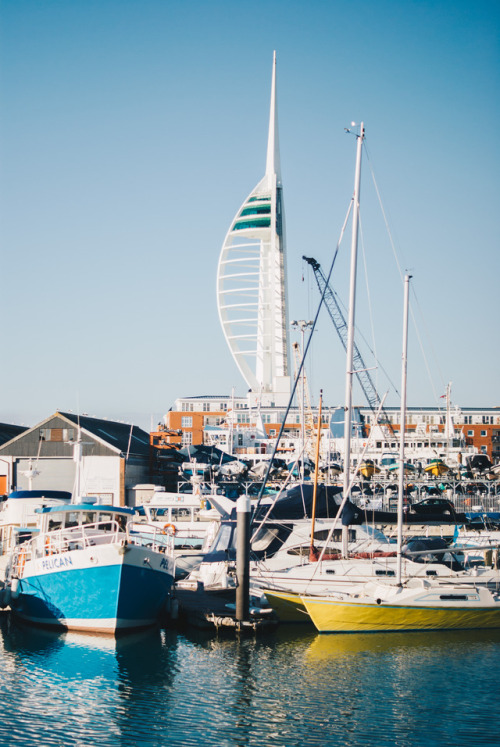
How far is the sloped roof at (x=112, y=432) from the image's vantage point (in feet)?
179

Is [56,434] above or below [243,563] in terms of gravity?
above

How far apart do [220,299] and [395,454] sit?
7089 centimetres

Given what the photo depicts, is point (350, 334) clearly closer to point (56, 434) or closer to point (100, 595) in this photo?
point (100, 595)

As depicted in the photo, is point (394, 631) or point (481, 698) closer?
point (481, 698)

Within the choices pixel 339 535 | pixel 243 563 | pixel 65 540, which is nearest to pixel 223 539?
pixel 339 535

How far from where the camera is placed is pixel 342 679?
19.2 metres

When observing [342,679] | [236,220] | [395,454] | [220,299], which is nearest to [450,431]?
[395,454]

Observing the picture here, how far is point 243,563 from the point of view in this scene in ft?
78.7

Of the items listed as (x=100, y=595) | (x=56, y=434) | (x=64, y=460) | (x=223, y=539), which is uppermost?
(x=56, y=434)

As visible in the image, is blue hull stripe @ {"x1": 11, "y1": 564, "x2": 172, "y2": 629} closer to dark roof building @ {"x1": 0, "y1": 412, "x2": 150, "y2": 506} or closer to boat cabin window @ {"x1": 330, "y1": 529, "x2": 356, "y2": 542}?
boat cabin window @ {"x1": 330, "y1": 529, "x2": 356, "y2": 542}

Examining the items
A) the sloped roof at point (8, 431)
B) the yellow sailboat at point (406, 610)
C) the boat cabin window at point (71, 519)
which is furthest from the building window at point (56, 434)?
the yellow sailboat at point (406, 610)

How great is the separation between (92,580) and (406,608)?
9.60m

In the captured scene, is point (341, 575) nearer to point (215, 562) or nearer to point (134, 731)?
point (215, 562)

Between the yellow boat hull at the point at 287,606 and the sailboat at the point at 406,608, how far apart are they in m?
1.06
